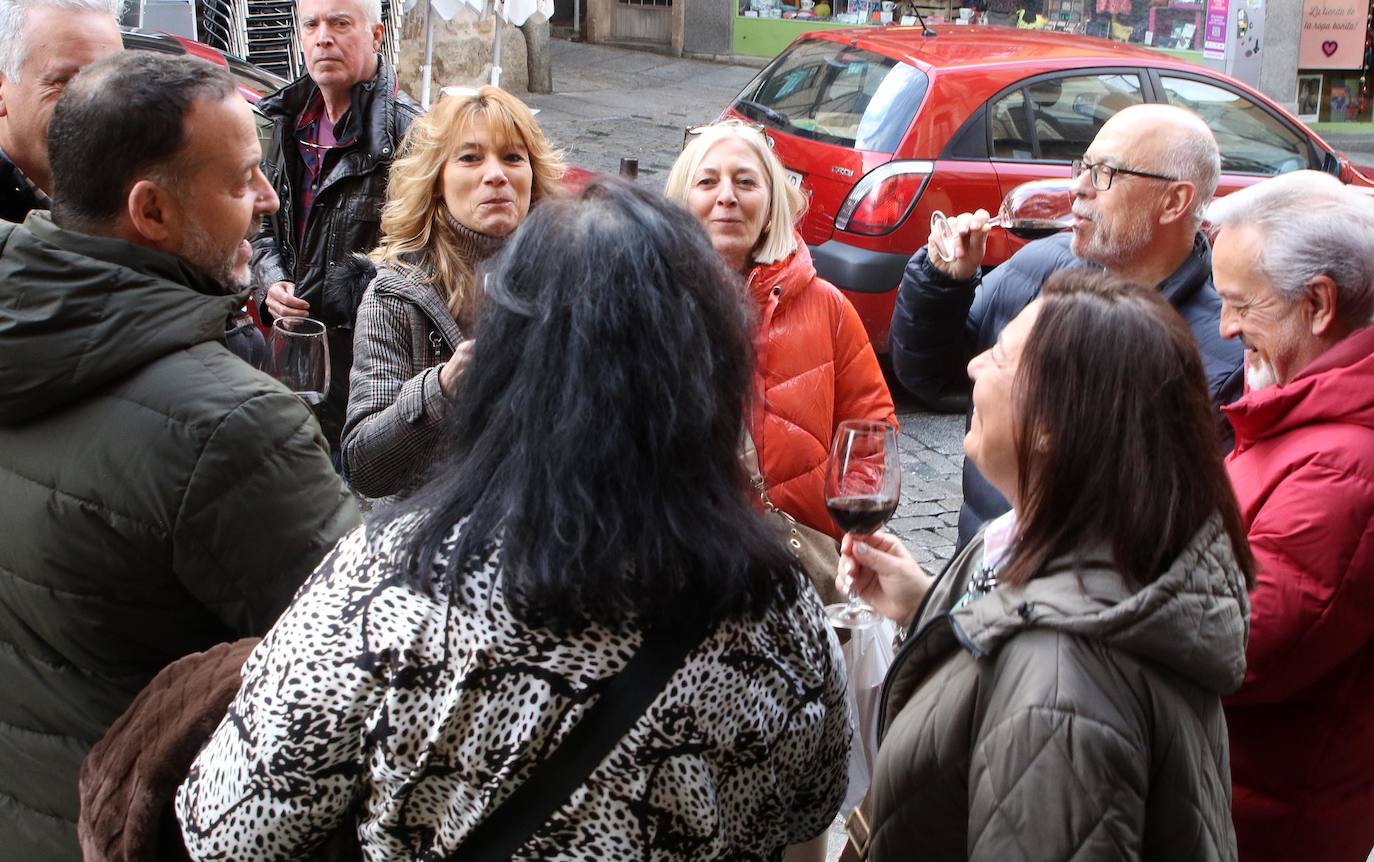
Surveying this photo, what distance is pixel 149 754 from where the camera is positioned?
1813 mm

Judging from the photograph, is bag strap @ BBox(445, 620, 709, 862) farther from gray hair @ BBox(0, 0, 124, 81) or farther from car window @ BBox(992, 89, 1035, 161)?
car window @ BBox(992, 89, 1035, 161)

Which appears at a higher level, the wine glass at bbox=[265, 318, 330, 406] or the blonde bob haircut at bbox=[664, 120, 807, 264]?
the blonde bob haircut at bbox=[664, 120, 807, 264]

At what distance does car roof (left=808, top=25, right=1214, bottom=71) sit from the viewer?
745 centimetres

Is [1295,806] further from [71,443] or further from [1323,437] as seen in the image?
[71,443]

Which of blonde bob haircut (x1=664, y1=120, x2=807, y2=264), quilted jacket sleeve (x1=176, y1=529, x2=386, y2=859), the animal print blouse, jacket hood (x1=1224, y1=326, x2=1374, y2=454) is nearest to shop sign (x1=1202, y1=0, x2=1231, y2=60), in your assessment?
blonde bob haircut (x1=664, y1=120, x2=807, y2=264)

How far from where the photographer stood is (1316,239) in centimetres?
259

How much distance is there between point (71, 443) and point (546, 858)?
932 mm

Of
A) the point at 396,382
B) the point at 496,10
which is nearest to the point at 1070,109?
the point at 496,10

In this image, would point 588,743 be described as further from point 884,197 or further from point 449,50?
point 449,50

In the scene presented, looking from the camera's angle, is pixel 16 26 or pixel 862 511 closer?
pixel 862 511

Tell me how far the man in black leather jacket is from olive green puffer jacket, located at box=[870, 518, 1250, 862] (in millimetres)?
2610

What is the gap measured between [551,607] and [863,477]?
1047 millimetres

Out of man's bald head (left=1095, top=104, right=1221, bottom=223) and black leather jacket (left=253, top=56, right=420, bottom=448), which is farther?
black leather jacket (left=253, top=56, right=420, bottom=448)

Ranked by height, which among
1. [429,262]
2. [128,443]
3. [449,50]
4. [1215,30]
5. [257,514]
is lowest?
[257,514]
